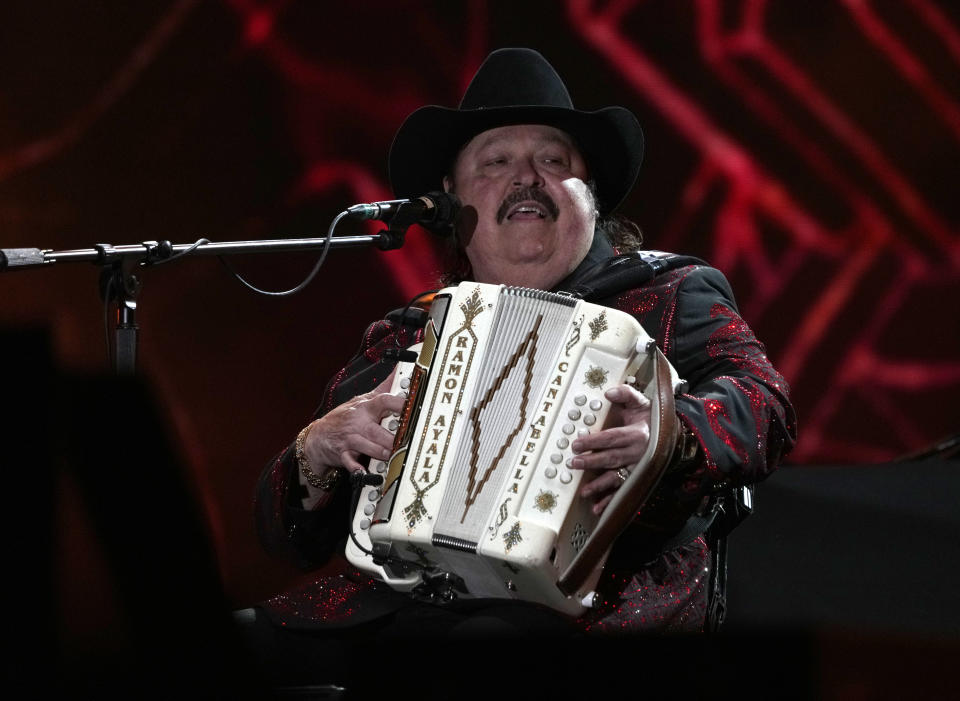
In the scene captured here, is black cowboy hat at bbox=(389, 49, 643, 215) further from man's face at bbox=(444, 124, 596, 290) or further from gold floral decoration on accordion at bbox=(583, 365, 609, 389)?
gold floral decoration on accordion at bbox=(583, 365, 609, 389)

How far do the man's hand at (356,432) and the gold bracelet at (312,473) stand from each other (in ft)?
0.17

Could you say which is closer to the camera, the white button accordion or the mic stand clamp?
the white button accordion

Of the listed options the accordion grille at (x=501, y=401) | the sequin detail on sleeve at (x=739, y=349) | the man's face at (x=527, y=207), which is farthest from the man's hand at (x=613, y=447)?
the man's face at (x=527, y=207)

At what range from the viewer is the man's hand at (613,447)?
1839 mm

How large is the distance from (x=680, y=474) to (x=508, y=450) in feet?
0.98

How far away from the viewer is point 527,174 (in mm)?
2617

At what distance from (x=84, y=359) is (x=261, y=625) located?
173cm

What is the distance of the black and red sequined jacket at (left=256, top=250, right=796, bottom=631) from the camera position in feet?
6.60

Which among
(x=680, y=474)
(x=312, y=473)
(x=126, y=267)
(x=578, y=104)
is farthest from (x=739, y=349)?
(x=578, y=104)

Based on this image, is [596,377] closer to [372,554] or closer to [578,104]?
[372,554]

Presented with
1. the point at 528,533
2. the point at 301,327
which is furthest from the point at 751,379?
the point at 301,327

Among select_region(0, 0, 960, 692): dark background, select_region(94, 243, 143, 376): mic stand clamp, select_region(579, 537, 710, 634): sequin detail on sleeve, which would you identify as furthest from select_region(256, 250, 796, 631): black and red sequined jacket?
select_region(0, 0, 960, 692): dark background

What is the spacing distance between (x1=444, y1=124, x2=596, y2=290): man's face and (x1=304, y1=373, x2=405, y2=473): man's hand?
0.57 metres

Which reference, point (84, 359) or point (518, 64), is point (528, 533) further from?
point (84, 359)
